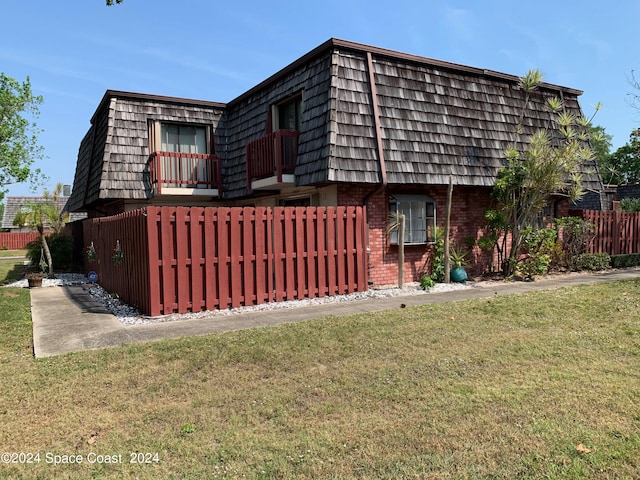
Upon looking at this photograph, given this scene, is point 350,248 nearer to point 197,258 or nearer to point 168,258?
point 197,258

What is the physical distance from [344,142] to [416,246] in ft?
11.0

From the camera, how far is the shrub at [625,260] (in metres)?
14.4

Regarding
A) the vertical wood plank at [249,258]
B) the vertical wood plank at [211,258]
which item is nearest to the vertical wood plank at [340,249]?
the vertical wood plank at [249,258]

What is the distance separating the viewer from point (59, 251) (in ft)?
55.6

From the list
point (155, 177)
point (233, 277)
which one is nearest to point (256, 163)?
point (155, 177)

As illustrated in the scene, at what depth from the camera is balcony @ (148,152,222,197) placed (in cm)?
1417

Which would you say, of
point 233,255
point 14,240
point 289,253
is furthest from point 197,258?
point 14,240

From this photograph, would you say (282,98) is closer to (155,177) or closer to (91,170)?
(155,177)

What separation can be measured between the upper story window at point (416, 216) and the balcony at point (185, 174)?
6640mm

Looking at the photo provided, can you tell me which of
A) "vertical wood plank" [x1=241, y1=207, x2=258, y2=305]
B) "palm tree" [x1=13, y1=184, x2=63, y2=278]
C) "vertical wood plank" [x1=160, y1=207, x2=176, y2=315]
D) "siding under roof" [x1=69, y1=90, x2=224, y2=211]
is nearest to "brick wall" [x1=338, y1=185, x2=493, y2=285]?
"vertical wood plank" [x1=241, y1=207, x2=258, y2=305]

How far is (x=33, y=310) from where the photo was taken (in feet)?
29.1

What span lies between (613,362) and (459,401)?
2154mm

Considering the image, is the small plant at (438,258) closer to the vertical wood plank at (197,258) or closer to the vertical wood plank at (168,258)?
the vertical wood plank at (197,258)

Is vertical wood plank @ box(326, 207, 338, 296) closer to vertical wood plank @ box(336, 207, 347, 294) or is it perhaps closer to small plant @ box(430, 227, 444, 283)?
vertical wood plank @ box(336, 207, 347, 294)
